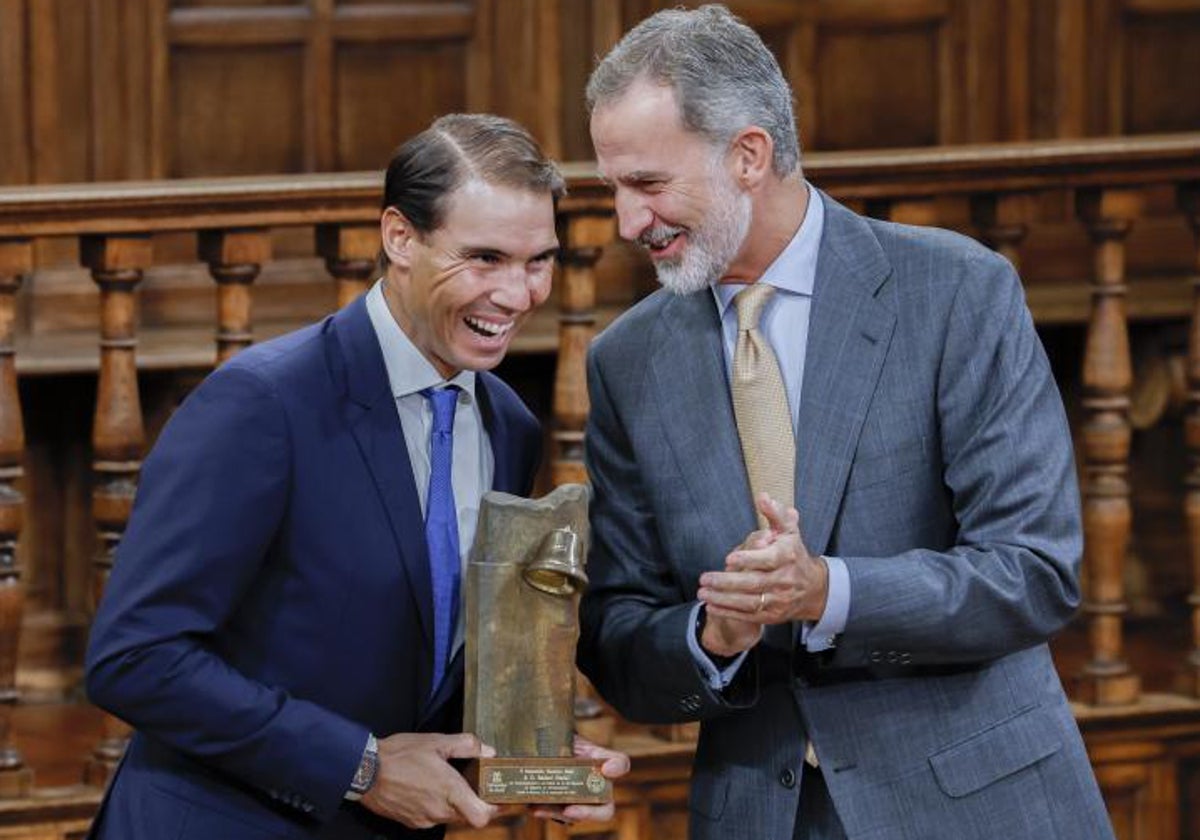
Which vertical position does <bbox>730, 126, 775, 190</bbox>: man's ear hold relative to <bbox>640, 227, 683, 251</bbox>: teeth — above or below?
above

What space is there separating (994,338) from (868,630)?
401mm

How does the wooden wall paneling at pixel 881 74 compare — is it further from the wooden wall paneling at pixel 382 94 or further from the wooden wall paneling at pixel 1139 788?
the wooden wall paneling at pixel 1139 788

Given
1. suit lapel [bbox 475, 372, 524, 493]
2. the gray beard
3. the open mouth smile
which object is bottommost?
suit lapel [bbox 475, 372, 524, 493]

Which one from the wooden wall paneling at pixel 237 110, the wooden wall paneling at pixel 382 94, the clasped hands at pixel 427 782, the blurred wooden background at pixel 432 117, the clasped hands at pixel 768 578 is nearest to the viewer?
the clasped hands at pixel 768 578

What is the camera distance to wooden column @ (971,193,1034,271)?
15.4 ft

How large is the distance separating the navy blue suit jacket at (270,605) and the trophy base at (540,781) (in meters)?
0.17

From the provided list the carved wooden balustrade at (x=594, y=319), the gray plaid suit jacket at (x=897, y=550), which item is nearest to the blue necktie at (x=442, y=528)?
the gray plaid suit jacket at (x=897, y=550)

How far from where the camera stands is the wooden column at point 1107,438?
4.71 metres

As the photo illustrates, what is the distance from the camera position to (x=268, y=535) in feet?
9.45

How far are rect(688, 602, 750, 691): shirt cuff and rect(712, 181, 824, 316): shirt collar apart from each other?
409mm

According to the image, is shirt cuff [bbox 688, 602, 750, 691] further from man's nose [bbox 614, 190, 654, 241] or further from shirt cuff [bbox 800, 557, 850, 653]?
man's nose [bbox 614, 190, 654, 241]

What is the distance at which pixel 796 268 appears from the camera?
3096 mm

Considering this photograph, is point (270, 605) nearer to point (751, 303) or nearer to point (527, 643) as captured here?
point (527, 643)

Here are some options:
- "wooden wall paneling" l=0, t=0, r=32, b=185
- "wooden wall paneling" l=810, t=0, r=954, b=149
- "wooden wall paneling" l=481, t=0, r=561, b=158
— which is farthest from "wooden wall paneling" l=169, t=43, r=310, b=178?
"wooden wall paneling" l=810, t=0, r=954, b=149
